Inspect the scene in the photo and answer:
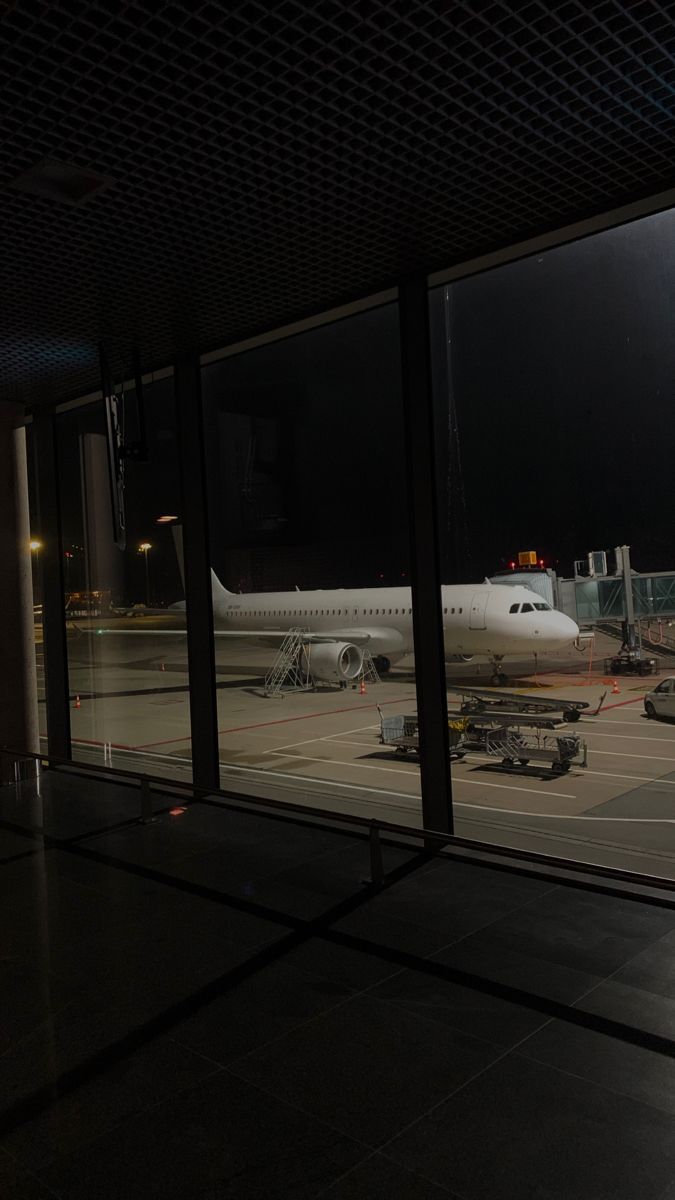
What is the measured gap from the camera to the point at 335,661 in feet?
53.1

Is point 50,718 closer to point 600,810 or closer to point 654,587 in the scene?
point 600,810

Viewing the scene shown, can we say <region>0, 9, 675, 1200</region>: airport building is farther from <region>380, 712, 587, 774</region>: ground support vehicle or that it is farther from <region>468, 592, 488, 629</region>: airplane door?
<region>468, 592, 488, 629</region>: airplane door

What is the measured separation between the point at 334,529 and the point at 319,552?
109 inches

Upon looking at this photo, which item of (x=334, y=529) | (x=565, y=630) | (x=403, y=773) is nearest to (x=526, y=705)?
(x=403, y=773)

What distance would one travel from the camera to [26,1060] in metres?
2.88

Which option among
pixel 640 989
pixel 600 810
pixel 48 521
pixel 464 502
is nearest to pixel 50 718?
pixel 48 521

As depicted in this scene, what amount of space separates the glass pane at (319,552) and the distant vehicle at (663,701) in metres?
3.53

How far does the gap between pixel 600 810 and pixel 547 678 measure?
8.81 meters

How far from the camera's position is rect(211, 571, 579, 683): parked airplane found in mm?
16203

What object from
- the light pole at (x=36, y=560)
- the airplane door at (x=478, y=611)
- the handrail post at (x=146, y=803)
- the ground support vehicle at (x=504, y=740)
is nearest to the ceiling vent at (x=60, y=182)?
the handrail post at (x=146, y=803)

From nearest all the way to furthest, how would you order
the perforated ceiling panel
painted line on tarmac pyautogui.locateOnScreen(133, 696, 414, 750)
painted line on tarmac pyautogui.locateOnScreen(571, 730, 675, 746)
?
the perforated ceiling panel, painted line on tarmac pyautogui.locateOnScreen(571, 730, 675, 746), painted line on tarmac pyautogui.locateOnScreen(133, 696, 414, 750)

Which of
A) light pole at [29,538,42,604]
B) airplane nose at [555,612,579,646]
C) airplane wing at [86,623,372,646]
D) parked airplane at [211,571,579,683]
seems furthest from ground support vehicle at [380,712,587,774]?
airplane wing at [86,623,372,646]

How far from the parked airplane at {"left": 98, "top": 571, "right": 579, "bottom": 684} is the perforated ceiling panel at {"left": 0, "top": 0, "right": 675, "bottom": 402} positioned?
32.5 feet

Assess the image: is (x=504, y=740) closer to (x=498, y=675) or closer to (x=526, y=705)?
(x=526, y=705)
